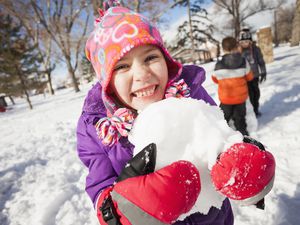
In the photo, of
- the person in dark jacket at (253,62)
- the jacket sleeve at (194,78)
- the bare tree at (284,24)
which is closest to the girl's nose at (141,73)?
the jacket sleeve at (194,78)

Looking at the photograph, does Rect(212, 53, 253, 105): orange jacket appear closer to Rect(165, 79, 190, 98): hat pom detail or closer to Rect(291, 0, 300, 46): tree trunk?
Rect(165, 79, 190, 98): hat pom detail

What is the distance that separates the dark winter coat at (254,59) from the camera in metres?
4.74

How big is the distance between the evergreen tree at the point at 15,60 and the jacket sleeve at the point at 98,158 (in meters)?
13.3

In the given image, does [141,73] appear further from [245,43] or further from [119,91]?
[245,43]

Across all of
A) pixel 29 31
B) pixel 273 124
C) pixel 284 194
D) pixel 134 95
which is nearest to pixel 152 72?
pixel 134 95

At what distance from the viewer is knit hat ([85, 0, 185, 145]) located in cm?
111

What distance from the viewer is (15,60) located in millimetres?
13242

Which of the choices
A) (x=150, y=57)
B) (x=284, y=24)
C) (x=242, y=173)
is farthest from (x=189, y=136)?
(x=284, y=24)

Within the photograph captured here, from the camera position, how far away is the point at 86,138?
1.25 meters

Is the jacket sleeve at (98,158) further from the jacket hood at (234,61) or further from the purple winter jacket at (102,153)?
the jacket hood at (234,61)

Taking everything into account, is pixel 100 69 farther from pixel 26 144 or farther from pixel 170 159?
pixel 26 144

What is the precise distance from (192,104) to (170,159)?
228 mm

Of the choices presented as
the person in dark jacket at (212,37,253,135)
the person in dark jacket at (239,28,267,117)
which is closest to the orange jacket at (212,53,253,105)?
the person in dark jacket at (212,37,253,135)

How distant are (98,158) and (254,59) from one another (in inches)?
180
